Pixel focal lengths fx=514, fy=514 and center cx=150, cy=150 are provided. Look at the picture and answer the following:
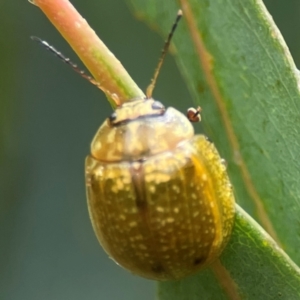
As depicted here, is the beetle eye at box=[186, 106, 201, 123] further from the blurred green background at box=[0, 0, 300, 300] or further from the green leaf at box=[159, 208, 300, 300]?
the blurred green background at box=[0, 0, 300, 300]

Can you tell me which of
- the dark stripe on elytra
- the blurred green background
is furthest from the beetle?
the blurred green background

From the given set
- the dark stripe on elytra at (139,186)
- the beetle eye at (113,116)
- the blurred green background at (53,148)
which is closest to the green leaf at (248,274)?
the dark stripe on elytra at (139,186)

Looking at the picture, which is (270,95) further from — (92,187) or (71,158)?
(71,158)

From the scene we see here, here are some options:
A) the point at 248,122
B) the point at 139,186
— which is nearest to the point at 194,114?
the point at 248,122

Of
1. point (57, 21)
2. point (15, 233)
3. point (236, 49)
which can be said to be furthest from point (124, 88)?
point (15, 233)

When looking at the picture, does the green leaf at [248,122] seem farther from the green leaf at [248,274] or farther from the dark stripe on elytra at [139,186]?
the dark stripe on elytra at [139,186]

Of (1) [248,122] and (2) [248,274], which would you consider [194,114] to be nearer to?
(1) [248,122]
